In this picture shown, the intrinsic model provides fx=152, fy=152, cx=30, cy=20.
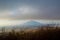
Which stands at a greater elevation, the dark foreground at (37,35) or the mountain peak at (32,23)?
the mountain peak at (32,23)

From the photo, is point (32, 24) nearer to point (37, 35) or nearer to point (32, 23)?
point (32, 23)

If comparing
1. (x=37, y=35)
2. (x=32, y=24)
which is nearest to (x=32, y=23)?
(x=32, y=24)

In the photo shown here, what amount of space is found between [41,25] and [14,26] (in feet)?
1.24

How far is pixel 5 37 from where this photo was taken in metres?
2.06

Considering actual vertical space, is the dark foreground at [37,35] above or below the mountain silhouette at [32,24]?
below

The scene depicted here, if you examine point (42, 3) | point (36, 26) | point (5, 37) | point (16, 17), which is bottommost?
point (5, 37)

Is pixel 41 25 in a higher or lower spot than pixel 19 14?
lower

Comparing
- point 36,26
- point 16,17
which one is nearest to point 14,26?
point 16,17

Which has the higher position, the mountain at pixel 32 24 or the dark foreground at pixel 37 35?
the mountain at pixel 32 24

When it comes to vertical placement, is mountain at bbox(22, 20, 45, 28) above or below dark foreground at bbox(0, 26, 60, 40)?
above

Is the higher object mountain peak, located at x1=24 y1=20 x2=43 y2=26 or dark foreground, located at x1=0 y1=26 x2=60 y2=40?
mountain peak, located at x1=24 y1=20 x2=43 y2=26

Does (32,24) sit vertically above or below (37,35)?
above

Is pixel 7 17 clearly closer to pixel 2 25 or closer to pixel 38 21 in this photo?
pixel 2 25

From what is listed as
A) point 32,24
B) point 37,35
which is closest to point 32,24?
point 32,24
